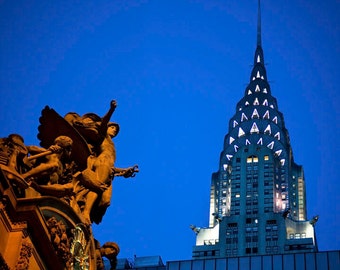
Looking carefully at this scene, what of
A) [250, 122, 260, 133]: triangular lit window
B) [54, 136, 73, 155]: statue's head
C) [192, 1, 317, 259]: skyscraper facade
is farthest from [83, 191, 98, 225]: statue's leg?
[250, 122, 260, 133]: triangular lit window

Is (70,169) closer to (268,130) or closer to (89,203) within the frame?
(89,203)

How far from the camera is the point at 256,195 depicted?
14575 centimetres

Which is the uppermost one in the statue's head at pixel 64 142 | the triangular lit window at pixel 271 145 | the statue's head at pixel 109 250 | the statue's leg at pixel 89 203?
the triangular lit window at pixel 271 145

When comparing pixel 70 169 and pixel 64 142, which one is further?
pixel 70 169

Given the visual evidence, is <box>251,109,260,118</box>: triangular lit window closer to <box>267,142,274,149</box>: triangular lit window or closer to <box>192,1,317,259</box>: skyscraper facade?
<box>192,1,317,259</box>: skyscraper facade

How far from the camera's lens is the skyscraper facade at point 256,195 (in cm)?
13700

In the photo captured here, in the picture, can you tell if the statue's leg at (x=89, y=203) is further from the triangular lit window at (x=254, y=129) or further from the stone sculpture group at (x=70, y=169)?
the triangular lit window at (x=254, y=129)

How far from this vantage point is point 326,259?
77.1m

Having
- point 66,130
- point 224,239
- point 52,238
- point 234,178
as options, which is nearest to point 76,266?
point 52,238

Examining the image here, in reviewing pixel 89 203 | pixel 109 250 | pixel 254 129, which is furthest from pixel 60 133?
pixel 254 129

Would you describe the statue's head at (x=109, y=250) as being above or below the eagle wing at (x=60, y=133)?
below

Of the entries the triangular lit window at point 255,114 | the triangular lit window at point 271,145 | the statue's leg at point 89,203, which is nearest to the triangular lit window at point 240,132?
the triangular lit window at point 255,114

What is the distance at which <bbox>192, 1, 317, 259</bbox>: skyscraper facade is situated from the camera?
137m

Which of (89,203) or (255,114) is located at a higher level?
(255,114)
